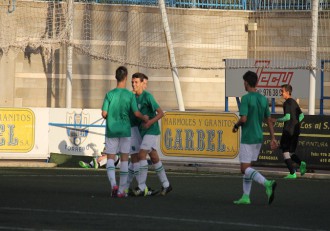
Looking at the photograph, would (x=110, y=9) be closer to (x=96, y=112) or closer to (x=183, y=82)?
(x=183, y=82)

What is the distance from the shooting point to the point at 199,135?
81.1 ft

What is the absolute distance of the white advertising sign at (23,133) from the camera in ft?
84.5

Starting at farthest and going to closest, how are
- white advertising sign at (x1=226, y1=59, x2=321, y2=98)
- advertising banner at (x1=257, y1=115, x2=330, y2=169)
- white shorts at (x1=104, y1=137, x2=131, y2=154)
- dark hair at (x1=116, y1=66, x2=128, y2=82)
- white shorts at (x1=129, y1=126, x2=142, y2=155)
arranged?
white advertising sign at (x1=226, y1=59, x2=321, y2=98) < advertising banner at (x1=257, y1=115, x2=330, y2=169) < white shorts at (x1=129, y1=126, x2=142, y2=155) < white shorts at (x1=104, y1=137, x2=131, y2=154) < dark hair at (x1=116, y1=66, x2=128, y2=82)

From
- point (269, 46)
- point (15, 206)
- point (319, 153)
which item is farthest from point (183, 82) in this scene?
point (15, 206)

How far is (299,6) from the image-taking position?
38.0 meters

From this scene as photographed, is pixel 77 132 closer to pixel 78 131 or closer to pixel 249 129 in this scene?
pixel 78 131

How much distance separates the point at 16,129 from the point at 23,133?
0.19 meters

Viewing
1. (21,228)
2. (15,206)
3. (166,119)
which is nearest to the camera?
(21,228)

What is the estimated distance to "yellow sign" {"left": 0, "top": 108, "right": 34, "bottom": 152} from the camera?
25734 mm

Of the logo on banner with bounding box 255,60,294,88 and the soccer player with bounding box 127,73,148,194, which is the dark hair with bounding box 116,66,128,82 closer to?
the soccer player with bounding box 127,73,148,194

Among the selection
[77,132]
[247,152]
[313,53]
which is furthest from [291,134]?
[247,152]

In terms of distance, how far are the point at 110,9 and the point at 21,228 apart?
24546mm

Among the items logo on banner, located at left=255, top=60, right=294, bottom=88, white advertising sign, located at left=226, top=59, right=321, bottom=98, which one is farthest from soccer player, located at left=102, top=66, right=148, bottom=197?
logo on banner, located at left=255, top=60, right=294, bottom=88

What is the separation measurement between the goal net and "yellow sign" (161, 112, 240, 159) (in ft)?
26.0
